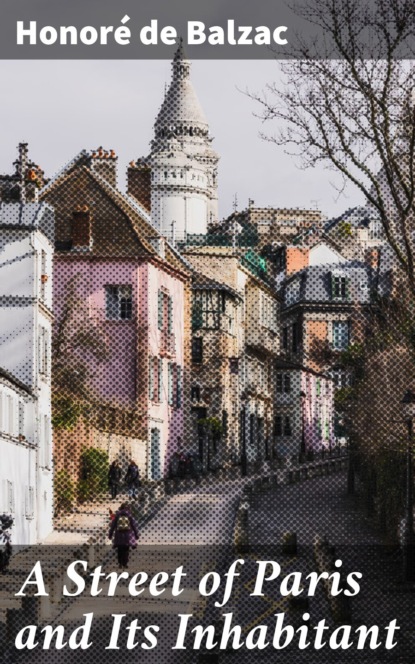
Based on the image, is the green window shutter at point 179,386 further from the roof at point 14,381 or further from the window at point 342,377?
the roof at point 14,381

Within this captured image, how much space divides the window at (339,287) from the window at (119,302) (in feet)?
165

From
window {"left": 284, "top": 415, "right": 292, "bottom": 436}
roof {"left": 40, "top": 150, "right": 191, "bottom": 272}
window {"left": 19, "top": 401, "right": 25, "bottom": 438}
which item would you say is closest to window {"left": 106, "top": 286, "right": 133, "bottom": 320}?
roof {"left": 40, "top": 150, "right": 191, "bottom": 272}

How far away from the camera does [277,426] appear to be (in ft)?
341

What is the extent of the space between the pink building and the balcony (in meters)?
0.05

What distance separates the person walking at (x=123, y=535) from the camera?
36144 mm

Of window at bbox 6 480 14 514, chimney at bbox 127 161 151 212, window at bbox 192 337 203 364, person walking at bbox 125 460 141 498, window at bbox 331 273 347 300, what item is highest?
chimney at bbox 127 161 151 212

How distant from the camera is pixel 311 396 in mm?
109500

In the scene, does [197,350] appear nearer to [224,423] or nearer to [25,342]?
[224,423]

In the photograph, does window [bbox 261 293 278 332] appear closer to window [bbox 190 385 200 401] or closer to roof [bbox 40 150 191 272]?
window [bbox 190 385 200 401]

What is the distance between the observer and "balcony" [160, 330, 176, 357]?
70.7m

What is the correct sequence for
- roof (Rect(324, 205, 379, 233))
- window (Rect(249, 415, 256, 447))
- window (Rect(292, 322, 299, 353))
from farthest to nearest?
roof (Rect(324, 205, 379, 233)) < window (Rect(292, 322, 299, 353)) < window (Rect(249, 415, 256, 447))

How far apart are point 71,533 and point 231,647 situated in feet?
67.3
